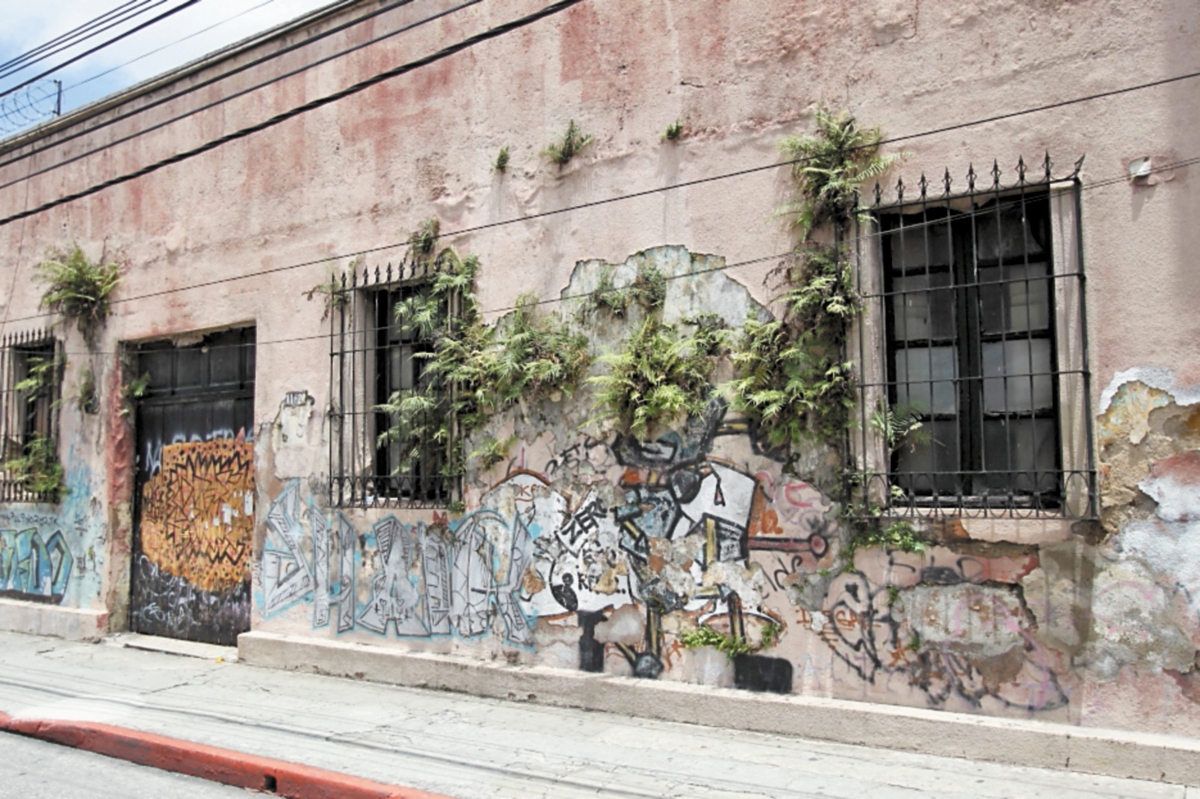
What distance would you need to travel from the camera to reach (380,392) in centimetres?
855

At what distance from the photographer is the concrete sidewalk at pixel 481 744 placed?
5238mm

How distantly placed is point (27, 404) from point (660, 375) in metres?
8.45

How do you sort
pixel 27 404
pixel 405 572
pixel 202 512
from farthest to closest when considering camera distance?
pixel 27 404
pixel 202 512
pixel 405 572

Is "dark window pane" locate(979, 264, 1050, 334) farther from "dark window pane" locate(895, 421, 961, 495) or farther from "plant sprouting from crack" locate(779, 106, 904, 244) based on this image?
"plant sprouting from crack" locate(779, 106, 904, 244)

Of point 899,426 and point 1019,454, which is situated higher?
point 899,426

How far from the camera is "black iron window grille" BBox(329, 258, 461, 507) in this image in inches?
319

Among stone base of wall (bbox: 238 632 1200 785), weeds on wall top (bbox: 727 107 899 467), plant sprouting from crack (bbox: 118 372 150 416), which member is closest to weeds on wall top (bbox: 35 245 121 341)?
plant sprouting from crack (bbox: 118 372 150 416)

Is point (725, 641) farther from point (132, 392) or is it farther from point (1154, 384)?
point (132, 392)

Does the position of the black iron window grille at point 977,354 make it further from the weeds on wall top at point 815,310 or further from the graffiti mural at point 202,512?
the graffiti mural at point 202,512

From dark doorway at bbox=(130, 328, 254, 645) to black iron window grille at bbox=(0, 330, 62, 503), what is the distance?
4.27 ft

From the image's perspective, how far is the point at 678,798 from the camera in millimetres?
5133

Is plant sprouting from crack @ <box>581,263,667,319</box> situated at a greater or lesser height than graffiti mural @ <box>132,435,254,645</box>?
greater

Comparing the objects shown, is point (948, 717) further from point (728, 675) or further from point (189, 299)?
point (189, 299)

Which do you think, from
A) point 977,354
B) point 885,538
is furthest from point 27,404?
point 977,354
